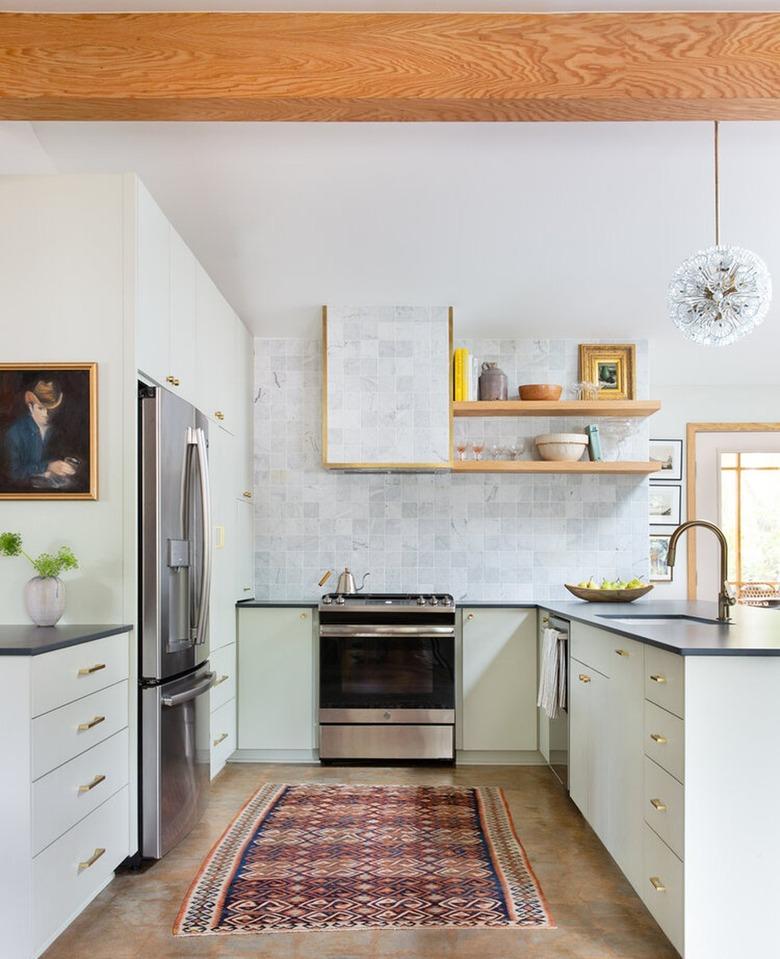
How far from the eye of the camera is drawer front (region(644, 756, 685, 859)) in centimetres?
223

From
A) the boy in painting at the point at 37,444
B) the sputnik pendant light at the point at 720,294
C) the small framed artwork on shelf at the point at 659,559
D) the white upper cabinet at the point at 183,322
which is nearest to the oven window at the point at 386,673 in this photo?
the white upper cabinet at the point at 183,322

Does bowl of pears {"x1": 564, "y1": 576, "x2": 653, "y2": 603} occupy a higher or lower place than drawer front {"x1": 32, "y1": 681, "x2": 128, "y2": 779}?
higher

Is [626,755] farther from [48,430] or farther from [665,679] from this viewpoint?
[48,430]

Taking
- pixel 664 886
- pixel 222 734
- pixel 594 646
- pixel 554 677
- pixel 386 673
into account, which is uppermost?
pixel 594 646

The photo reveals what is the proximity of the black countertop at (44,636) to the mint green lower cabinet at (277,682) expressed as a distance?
5.75ft

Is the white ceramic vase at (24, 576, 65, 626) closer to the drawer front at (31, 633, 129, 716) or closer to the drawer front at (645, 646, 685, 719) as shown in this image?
the drawer front at (31, 633, 129, 716)

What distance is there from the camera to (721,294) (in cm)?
296

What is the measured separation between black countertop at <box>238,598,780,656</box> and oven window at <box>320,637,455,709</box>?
29 centimetres

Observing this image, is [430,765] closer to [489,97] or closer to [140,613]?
[140,613]

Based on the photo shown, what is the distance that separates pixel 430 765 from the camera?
15.0 ft

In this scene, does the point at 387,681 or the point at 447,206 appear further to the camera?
the point at 387,681

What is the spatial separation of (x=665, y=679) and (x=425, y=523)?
289 centimetres

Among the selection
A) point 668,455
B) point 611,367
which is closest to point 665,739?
point 611,367

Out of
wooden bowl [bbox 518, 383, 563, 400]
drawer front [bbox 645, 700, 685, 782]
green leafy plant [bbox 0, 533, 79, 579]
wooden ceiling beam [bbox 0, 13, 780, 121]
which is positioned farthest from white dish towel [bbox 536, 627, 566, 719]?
wooden ceiling beam [bbox 0, 13, 780, 121]
